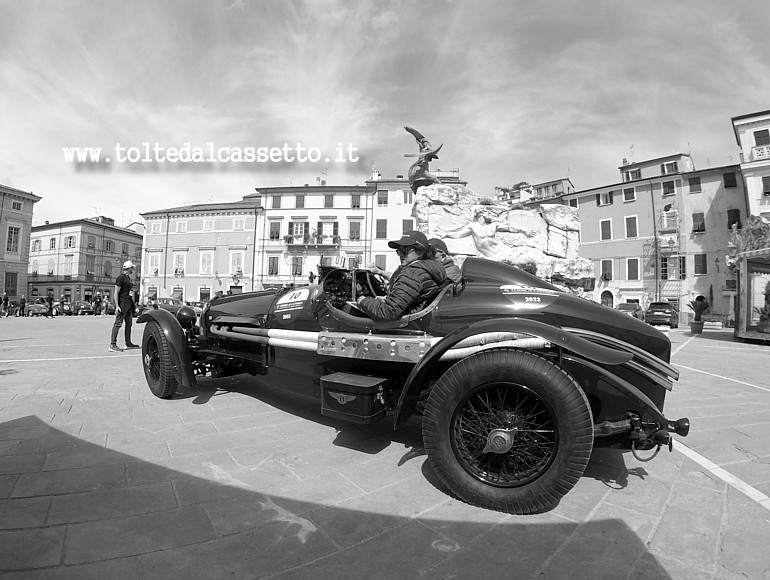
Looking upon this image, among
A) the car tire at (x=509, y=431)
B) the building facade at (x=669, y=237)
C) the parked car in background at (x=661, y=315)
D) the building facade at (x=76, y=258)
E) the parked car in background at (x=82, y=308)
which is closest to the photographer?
the car tire at (x=509, y=431)

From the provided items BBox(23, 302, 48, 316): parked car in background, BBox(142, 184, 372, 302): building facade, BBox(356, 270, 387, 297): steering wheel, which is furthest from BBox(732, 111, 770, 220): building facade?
BBox(23, 302, 48, 316): parked car in background

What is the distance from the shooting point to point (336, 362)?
2945 mm

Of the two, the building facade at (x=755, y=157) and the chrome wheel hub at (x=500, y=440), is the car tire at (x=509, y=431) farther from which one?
the building facade at (x=755, y=157)

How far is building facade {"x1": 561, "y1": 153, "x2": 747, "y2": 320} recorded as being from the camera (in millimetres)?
31438

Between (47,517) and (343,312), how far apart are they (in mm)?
1900

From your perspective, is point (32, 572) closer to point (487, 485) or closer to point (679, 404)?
point (487, 485)

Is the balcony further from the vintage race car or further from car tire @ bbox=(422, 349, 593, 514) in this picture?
car tire @ bbox=(422, 349, 593, 514)

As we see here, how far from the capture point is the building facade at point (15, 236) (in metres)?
41.0

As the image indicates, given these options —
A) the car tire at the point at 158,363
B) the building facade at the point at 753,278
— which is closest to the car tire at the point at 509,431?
the car tire at the point at 158,363

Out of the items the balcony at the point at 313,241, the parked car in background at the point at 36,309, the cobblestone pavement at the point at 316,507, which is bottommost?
the cobblestone pavement at the point at 316,507

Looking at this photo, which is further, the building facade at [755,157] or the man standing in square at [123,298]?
the building facade at [755,157]

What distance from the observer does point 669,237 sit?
108 ft

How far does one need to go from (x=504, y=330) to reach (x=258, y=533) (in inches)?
58.2

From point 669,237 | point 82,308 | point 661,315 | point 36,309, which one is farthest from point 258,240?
point 669,237
